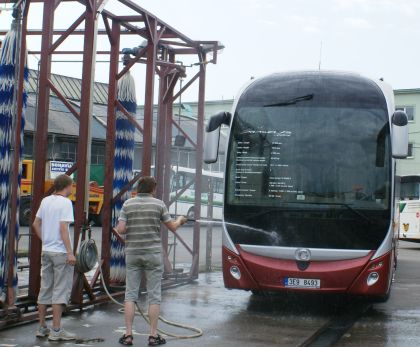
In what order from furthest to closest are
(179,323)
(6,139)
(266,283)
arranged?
(266,283) → (179,323) → (6,139)

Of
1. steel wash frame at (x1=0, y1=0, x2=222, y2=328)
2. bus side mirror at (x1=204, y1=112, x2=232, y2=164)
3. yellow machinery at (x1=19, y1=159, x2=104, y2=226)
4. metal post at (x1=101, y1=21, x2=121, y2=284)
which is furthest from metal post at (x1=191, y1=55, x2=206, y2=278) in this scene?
yellow machinery at (x1=19, y1=159, x2=104, y2=226)

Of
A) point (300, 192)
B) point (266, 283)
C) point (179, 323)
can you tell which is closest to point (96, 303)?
point (179, 323)

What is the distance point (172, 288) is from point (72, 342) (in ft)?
16.0

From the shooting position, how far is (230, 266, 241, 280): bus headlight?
999cm

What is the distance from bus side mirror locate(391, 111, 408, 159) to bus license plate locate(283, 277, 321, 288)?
1.92 metres

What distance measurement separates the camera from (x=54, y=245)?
7766 millimetres

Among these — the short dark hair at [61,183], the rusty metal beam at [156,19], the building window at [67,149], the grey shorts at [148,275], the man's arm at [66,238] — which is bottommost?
the grey shorts at [148,275]

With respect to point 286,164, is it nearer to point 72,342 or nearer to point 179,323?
point 179,323

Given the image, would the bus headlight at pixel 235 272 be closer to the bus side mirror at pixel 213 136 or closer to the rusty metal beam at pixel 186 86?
the bus side mirror at pixel 213 136

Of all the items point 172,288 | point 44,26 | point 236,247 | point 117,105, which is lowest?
point 172,288

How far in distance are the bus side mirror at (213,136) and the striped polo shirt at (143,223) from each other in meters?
2.43

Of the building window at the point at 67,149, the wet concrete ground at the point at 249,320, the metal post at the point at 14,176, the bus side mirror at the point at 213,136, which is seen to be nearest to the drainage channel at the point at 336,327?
the wet concrete ground at the point at 249,320

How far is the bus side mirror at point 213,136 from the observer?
33.4 feet

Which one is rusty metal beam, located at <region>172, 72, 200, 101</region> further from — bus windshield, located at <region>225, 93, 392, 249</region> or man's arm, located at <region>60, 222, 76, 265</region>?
man's arm, located at <region>60, 222, 76, 265</region>
